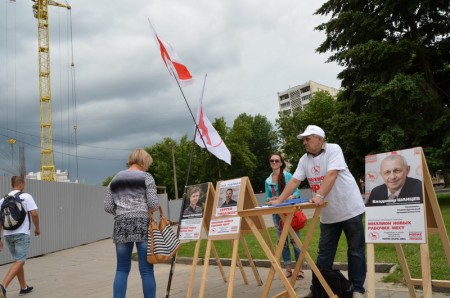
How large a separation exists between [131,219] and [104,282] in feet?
12.6

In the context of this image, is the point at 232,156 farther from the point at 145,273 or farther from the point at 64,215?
the point at 145,273

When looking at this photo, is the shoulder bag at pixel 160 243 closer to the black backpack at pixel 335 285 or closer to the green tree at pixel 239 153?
the black backpack at pixel 335 285

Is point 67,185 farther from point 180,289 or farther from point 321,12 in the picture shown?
point 321,12

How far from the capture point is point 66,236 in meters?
15.9

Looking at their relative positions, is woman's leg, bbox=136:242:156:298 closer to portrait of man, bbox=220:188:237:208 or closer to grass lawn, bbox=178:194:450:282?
portrait of man, bbox=220:188:237:208

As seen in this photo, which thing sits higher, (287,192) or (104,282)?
(287,192)

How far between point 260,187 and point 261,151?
6763mm

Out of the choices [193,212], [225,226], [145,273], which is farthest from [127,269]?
[193,212]

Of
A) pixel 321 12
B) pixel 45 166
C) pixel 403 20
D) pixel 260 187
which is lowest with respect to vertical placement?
pixel 260 187

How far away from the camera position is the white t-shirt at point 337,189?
4613 millimetres

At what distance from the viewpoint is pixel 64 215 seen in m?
15.8

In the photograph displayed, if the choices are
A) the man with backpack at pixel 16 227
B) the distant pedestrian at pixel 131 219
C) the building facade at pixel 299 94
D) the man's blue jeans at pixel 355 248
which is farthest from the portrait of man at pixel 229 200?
the building facade at pixel 299 94

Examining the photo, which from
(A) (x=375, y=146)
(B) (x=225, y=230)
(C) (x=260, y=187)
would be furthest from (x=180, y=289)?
(C) (x=260, y=187)

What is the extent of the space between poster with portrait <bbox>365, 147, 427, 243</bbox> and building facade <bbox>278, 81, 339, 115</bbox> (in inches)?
4583
